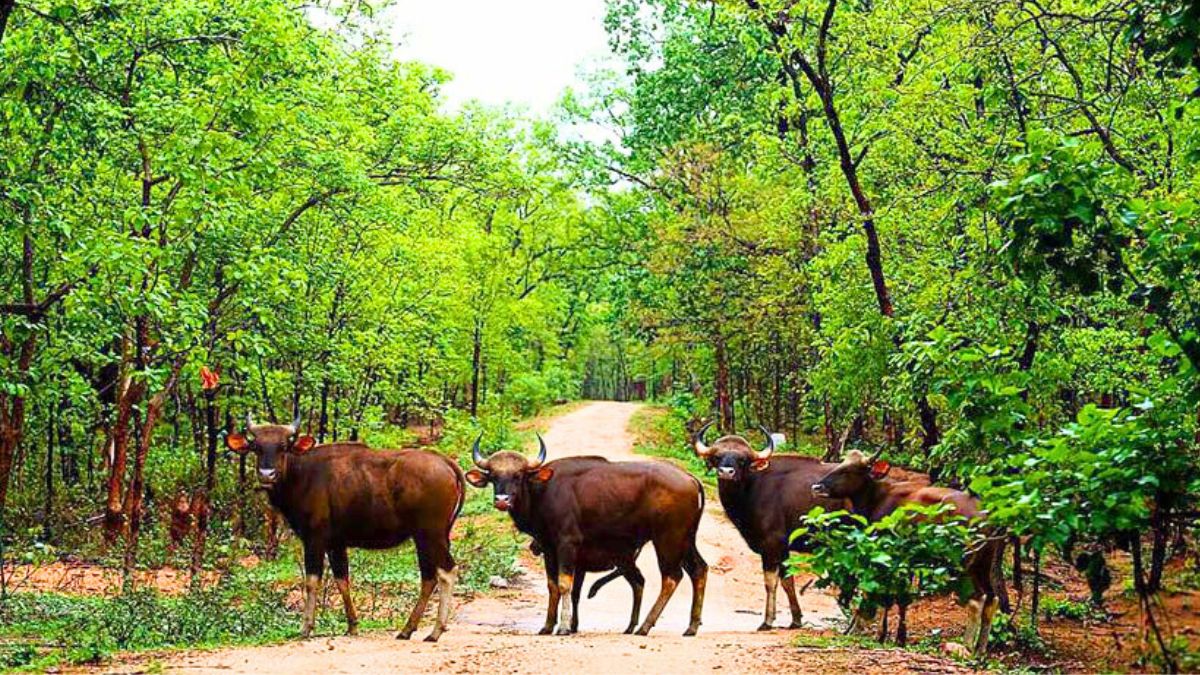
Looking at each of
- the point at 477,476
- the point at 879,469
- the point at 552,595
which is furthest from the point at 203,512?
the point at 879,469

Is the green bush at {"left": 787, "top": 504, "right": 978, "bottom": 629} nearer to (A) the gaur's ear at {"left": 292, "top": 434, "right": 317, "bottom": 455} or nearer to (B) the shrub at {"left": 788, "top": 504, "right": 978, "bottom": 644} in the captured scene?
(B) the shrub at {"left": 788, "top": 504, "right": 978, "bottom": 644}

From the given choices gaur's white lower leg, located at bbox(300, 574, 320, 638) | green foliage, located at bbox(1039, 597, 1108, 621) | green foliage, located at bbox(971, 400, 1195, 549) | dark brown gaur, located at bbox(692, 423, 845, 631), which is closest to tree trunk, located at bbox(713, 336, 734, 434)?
green foliage, located at bbox(1039, 597, 1108, 621)

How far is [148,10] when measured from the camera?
40.0 ft

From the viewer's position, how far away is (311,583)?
11.6 meters

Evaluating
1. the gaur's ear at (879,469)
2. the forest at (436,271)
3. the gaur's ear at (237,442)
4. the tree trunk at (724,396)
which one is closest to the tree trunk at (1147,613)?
the forest at (436,271)

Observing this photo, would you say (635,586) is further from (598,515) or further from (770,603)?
(770,603)

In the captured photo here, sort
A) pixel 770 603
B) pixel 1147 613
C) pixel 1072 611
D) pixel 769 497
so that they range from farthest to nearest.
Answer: pixel 1072 611, pixel 769 497, pixel 770 603, pixel 1147 613

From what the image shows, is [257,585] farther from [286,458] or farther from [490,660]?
[490,660]

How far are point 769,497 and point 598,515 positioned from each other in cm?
231

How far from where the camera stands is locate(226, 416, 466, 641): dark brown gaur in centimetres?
1167

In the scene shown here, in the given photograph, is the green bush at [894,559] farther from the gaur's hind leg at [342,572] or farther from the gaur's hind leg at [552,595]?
the gaur's hind leg at [342,572]

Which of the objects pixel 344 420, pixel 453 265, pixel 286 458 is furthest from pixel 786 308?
pixel 286 458

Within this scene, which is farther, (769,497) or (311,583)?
(769,497)

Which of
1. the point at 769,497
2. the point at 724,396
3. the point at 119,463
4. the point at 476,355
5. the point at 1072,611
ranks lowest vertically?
the point at 1072,611
